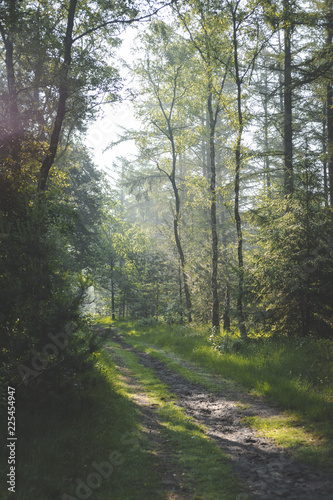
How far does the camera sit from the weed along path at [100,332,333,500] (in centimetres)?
380

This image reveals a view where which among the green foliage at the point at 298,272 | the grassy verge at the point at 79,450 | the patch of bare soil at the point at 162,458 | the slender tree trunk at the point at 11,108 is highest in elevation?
the slender tree trunk at the point at 11,108

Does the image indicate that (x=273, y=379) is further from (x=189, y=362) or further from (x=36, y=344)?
(x=36, y=344)

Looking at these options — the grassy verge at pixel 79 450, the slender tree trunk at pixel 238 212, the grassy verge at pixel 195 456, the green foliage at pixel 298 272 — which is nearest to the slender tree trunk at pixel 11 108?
the grassy verge at pixel 79 450

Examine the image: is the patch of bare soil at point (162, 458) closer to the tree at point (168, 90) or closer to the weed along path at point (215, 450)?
the weed along path at point (215, 450)

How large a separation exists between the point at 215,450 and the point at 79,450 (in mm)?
2021

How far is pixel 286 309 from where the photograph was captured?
10094 mm

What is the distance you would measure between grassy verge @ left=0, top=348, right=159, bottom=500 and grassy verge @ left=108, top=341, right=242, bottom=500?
463mm

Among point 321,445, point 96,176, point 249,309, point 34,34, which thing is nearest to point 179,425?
point 321,445

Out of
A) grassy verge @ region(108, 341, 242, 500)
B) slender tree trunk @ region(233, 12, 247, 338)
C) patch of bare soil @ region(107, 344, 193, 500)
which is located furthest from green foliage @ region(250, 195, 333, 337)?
patch of bare soil @ region(107, 344, 193, 500)

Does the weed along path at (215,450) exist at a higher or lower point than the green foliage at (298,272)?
lower

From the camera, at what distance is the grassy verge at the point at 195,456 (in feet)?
12.8

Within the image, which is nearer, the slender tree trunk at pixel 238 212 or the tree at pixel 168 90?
the slender tree trunk at pixel 238 212

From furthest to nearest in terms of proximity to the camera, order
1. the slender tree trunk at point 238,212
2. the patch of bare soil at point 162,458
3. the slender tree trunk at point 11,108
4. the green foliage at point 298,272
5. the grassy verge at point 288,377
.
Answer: the slender tree trunk at point 238,212
the green foliage at point 298,272
the slender tree trunk at point 11,108
the grassy verge at point 288,377
the patch of bare soil at point 162,458

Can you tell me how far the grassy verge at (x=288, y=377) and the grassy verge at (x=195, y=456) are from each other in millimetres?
1051
